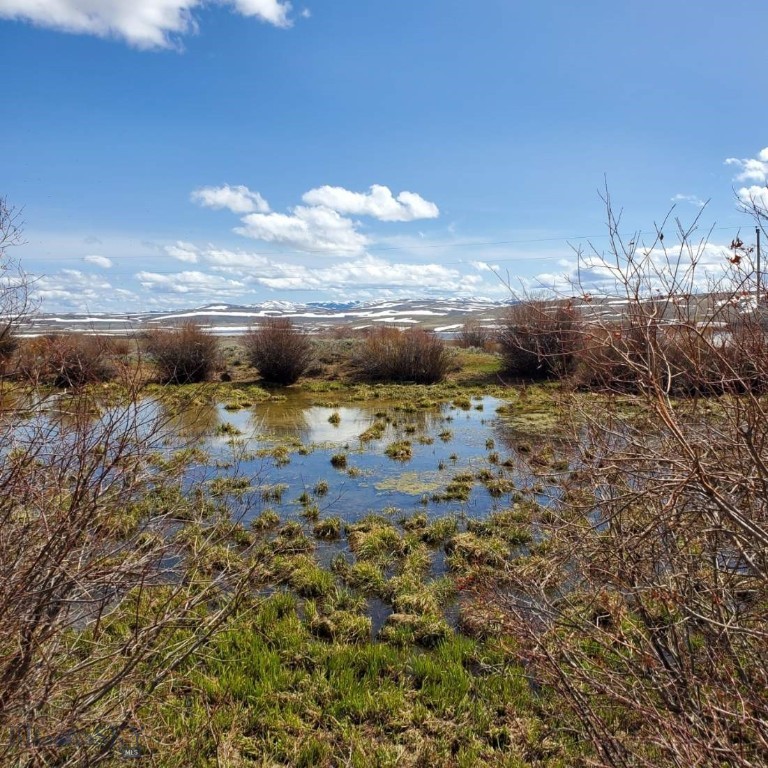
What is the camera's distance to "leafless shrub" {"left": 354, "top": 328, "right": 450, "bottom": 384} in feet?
→ 80.5

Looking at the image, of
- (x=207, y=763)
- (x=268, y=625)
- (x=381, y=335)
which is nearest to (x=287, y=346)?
(x=381, y=335)

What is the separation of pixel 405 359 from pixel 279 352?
5.81 metres

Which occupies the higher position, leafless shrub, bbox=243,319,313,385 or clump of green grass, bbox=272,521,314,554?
leafless shrub, bbox=243,319,313,385

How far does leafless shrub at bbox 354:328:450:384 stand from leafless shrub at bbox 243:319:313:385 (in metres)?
3.06

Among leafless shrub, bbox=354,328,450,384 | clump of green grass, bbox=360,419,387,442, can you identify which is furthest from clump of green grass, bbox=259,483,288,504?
leafless shrub, bbox=354,328,450,384

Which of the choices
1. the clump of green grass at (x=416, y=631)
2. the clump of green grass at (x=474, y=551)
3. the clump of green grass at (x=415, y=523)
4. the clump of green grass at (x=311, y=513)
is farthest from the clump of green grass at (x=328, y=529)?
the clump of green grass at (x=416, y=631)

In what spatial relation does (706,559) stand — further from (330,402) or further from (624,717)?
(330,402)

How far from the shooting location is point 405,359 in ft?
82.0

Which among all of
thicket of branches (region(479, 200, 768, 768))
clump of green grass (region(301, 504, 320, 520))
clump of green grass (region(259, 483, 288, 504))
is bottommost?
clump of green grass (region(301, 504, 320, 520))

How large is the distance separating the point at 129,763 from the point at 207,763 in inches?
18.7

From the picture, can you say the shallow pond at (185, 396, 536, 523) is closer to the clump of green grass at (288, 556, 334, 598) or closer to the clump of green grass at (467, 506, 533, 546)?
the clump of green grass at (467, 506, 533, 546)

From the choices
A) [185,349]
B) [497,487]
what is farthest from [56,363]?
[185,349]

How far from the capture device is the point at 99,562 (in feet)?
9.06

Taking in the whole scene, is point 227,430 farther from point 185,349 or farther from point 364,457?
point 185,349
